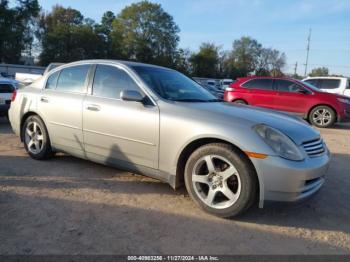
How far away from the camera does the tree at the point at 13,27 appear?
181ft

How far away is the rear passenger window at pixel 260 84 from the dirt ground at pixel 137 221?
777 cm

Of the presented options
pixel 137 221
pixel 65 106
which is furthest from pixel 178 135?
pixel 65 106

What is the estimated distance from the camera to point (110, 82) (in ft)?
15.2

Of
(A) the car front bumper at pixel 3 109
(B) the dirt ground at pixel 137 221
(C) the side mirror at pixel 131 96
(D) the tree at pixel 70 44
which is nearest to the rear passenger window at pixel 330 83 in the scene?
(B) the dirt ground at pixel 137 221

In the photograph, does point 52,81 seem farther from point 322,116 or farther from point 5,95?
point 322,116

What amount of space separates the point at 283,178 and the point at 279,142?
1.14 feet

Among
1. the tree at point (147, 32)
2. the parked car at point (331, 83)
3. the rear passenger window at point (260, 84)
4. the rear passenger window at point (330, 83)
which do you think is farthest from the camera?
the tree at point (147, 32)

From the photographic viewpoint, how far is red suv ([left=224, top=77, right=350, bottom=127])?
1121cm

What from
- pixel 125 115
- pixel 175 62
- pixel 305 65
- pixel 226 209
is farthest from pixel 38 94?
pixel 175 62

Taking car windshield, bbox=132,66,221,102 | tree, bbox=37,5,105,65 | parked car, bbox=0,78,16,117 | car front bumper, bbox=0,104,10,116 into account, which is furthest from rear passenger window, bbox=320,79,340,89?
tree, bbox=37,5,105,65

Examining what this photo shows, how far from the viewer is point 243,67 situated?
94500 mm

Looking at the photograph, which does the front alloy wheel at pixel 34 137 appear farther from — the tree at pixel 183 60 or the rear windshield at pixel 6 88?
the tree at pixel 183 60

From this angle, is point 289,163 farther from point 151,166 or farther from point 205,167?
point 151,166

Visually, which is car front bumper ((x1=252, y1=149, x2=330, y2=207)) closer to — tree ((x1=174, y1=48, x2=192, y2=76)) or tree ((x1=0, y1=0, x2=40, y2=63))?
tree ((x1=0, y1=0, x2=40, y2=63))
